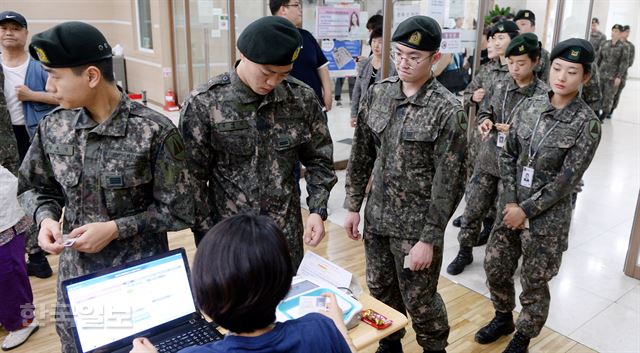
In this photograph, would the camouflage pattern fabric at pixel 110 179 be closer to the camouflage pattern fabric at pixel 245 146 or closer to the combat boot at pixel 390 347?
the camouflage pattern fabric at pixel 245 146

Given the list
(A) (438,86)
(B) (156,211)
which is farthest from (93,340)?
(A) (438,86)

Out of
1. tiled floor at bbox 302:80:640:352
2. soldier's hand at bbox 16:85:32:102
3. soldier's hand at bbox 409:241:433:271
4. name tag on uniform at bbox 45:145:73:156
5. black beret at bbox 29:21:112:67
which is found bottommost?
tiled floor at bbox 302:80:640:352

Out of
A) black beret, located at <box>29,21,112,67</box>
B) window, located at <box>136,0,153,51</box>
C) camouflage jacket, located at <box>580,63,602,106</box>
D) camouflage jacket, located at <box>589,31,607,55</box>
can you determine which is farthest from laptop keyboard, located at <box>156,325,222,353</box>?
camouflage jacket, located at <box>589,31,607,55</box>

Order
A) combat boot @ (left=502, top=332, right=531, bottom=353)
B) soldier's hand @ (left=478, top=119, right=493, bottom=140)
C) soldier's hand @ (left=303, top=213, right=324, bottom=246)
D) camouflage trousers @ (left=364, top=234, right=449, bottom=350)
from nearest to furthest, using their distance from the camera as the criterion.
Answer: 1. soldier's hand @ (left=303, top=213, right=324, bottom=246)
2. camouflage trousers @ (left=364, top=234, right=449, bottom=350)
3. combat boot @ (left=502, top=332, right=531, bottom=353)
4. soldier's hand @ (left=478, top=119, right=493, bottom=140)

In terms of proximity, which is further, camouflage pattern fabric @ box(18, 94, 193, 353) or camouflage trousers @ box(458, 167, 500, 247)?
camouflage trousers @ box(458, 167, 500, 247)

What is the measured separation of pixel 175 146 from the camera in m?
1.52

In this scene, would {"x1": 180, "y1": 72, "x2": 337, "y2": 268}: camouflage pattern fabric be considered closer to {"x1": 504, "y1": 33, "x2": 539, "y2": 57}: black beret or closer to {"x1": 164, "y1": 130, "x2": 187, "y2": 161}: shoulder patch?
{"x1": 164, "y1": 130, "x2": 187, "y2": 161}: shoulder patch

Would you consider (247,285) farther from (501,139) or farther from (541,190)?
(501,139)

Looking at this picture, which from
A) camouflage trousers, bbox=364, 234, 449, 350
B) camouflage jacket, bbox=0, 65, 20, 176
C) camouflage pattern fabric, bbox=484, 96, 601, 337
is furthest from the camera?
camouflage jacket, bbox=0, 65, 20, 176

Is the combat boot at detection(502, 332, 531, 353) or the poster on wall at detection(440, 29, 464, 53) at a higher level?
the poster on wall at detection(440, 29, 464, 53)

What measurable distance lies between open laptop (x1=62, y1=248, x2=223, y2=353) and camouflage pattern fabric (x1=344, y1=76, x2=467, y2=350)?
100 centimetres

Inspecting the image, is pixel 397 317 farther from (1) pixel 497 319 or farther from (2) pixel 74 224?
(1) pixel 497 319

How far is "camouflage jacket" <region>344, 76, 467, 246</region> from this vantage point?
197 centimetres

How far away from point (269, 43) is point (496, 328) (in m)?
1.95
